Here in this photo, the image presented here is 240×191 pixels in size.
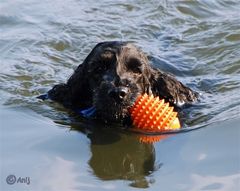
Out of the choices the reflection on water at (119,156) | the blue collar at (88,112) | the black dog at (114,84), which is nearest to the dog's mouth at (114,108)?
the black dog at (114,84)

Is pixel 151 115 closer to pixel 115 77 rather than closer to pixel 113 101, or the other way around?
pixel 113 101

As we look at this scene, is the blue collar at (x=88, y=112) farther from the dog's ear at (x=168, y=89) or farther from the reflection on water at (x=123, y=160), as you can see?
the dog's ear at (x=168, y=89)

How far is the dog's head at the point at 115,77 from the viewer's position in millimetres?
5551

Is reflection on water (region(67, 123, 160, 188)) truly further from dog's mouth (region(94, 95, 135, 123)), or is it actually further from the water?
dog's mouth (region(94, 95, 135, 123))

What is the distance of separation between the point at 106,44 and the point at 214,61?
249 cm

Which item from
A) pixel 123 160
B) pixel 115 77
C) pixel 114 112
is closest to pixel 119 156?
pixel 123 160

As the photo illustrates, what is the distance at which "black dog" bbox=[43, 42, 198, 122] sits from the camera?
5590 millimetres

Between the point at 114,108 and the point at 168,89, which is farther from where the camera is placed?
the point at 168,89

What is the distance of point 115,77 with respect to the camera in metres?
5.74

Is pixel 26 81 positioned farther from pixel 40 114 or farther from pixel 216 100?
pixel 216 100

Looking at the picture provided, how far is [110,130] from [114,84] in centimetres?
49

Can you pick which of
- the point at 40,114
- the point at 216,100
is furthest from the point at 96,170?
the point at 216,100

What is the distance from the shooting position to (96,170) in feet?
16.0

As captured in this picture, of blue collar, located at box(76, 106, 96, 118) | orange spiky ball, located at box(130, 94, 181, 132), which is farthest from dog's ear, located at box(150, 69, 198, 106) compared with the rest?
orange spiky ball, located at box(130, 94, 181, 132)
